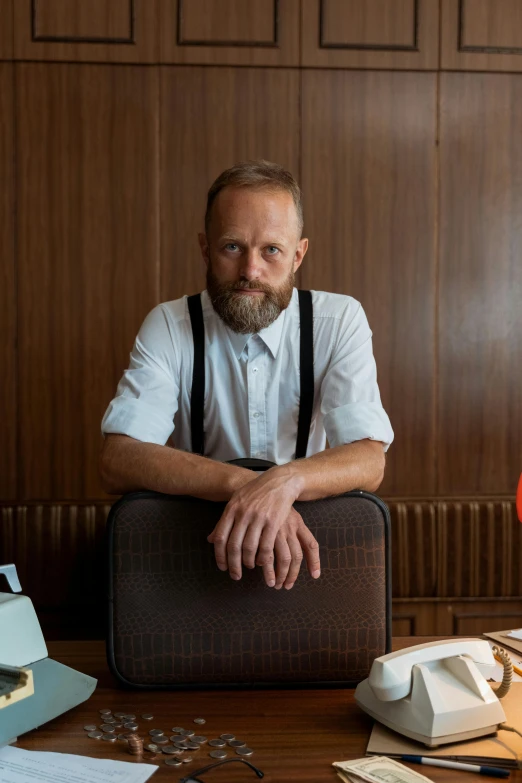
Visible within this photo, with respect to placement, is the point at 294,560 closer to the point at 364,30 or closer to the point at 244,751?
the point at 244,751

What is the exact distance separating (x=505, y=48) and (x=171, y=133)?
4.30ft

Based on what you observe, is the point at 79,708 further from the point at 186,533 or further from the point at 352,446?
the point at 352,446

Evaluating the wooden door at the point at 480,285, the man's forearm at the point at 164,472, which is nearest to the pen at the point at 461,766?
the man's forearm at the point at 164,472

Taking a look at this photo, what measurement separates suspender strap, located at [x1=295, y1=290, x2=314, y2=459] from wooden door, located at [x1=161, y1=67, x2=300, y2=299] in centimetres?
123

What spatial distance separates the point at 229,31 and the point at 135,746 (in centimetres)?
263

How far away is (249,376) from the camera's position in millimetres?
1903

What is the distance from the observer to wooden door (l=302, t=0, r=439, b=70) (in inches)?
119

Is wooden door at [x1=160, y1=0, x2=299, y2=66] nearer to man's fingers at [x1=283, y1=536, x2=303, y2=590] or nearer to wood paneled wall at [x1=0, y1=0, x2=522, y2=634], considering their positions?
wood paneled wall at [x1=0, y1=0, x2=522, y2=634]

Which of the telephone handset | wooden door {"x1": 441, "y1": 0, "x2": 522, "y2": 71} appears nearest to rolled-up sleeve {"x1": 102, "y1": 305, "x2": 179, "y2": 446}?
the telephone handset

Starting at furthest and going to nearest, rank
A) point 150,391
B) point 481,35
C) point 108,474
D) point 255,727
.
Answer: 1. point 481,35
2. point 150,391
3. point 108,474
4. point 255,727

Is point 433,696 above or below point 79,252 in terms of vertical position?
below

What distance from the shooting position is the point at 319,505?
1354 mm

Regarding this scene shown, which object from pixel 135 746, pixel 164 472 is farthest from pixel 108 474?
pixel 135 746

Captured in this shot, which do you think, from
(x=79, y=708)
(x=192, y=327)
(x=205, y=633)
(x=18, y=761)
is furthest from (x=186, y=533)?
(x=192, y=327)
